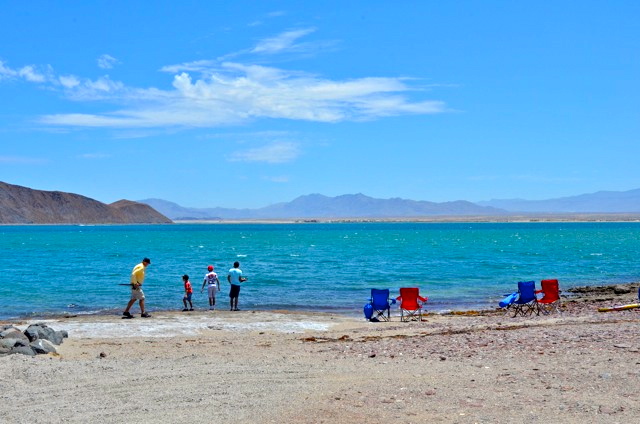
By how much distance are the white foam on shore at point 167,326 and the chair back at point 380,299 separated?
1613 millimetres

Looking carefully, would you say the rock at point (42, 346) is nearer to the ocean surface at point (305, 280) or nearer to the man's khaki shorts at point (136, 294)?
the man's khaki shorts at point (136, 294)

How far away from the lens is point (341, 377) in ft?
32.8

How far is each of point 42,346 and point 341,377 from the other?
18.9ft

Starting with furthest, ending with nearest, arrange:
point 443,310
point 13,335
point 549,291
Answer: point 443,310 → point 549,291 → point 13,335

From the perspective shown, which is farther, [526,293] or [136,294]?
[526,293]

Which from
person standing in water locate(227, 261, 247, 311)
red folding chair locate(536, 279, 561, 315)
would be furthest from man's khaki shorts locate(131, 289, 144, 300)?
red folding chair locate(536, 279, 561, 315)

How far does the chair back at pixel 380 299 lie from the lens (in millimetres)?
19266

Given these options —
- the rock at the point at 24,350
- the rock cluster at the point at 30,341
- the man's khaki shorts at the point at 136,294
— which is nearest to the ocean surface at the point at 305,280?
the man's khaki shorts at the point at 136,294

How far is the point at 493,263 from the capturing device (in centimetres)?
4553

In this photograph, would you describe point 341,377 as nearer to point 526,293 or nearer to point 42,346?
point 42,346

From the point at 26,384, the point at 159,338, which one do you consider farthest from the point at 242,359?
the point at 159,338

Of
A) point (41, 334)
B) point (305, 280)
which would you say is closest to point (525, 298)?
point (41, 334)

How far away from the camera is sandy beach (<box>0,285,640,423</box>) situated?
816 centimetres

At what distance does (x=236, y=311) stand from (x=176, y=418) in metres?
13.4
